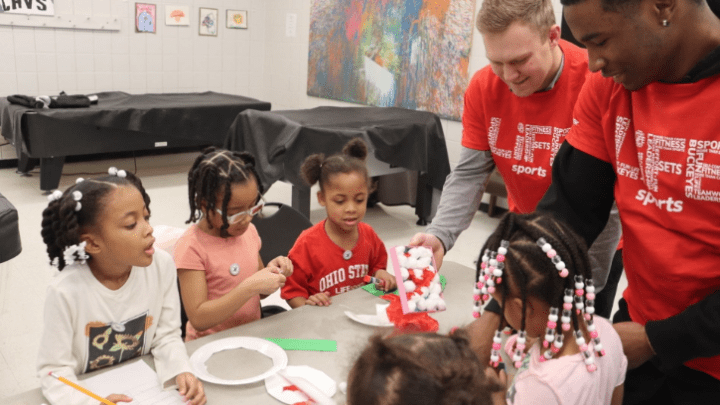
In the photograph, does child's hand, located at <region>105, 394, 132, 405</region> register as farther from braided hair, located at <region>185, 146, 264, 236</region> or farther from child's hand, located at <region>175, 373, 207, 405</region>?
braided hair, located at <region>185, 146, 264, 236</region>

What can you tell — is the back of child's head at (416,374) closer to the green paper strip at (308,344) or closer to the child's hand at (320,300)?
the green paper strip at (308,344)

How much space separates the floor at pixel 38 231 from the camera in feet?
8.40

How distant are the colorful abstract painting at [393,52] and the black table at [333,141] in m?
0.63

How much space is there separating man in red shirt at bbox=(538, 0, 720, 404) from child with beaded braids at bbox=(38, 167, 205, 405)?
2.96ft

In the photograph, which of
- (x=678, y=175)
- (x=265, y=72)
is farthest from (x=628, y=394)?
(x=265, y=72)

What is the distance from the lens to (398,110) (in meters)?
4.95

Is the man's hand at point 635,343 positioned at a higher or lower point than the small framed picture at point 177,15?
lower

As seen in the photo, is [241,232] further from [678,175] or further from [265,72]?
[265,72]

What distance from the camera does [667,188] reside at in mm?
1034

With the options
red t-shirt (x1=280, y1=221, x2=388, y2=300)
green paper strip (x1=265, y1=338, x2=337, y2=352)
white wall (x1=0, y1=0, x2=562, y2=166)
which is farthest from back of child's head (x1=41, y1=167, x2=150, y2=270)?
white wall (x1=0, y1=0, x2=562, y2=166)

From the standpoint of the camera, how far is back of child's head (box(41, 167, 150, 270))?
1.29m

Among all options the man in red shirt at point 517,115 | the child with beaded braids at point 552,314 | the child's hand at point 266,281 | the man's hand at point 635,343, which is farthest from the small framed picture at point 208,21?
the man's hand at point 635,343

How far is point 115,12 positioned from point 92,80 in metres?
0.74

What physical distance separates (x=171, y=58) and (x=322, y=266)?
5.32 meters
